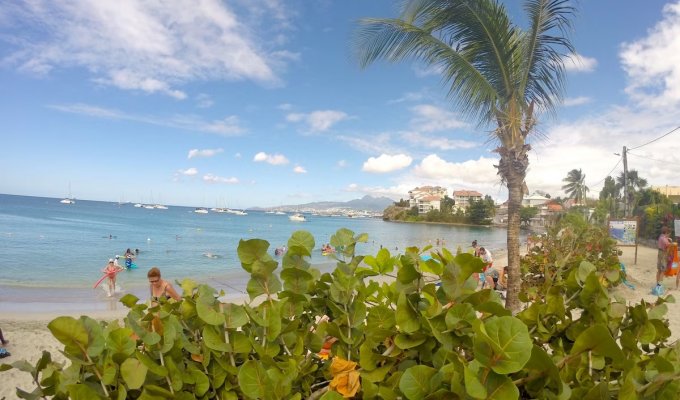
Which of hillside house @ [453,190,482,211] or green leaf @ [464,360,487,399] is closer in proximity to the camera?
green leaf @ [464,360,487,399]

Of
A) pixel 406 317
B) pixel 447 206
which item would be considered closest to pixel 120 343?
pixel 406 317

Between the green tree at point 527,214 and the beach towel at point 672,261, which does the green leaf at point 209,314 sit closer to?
the beach towel at point 672,261

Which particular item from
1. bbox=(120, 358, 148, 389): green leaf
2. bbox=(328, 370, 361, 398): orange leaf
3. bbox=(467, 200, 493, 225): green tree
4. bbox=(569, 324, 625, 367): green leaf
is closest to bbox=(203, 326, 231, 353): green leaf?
bbox=(120, 358, 148, 389): green leaf

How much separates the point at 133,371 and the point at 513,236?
7533mm

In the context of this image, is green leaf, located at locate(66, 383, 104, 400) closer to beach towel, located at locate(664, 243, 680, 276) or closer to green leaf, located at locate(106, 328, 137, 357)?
green leaf, located at locate(106, 328, 137, 357)

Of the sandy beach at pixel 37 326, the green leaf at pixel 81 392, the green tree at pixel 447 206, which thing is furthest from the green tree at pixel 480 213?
the green leaf at pixel 81 392

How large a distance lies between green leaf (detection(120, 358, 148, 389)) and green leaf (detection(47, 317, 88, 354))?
79 mm

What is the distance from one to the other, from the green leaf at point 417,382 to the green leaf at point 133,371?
465mm

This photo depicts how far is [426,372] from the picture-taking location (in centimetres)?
68

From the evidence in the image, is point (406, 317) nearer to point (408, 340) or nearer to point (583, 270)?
point (408, 340)

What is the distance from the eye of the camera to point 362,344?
0.85 m

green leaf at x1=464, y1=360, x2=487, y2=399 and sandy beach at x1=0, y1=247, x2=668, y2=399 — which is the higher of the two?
green leaf at x1=464, y1=360, x2=487, y2=399

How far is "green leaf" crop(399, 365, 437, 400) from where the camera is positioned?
2.21 ft

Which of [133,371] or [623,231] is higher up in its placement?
[133,371]
